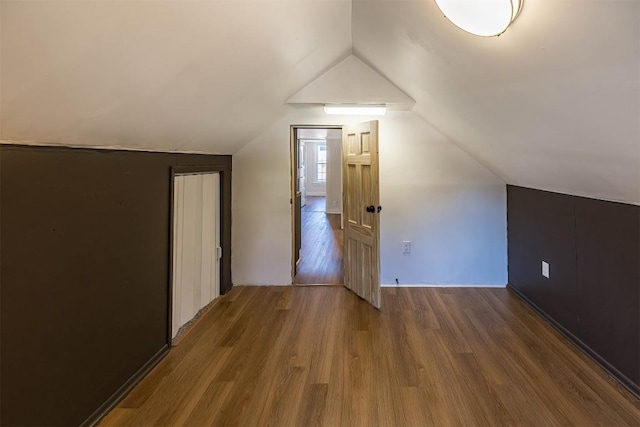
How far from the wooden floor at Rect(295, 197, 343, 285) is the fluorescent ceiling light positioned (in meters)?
1.94

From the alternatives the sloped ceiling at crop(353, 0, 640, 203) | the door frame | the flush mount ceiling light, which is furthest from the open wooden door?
the flush mount ceiling light

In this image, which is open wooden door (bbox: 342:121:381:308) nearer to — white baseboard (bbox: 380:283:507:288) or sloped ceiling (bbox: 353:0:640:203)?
white baseboard (bbox: 380:283:507:288)

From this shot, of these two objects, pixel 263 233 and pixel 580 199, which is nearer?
pixel 580 199

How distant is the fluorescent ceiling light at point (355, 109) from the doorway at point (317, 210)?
10.4 inches

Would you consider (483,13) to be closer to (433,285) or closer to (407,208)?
(407,208)

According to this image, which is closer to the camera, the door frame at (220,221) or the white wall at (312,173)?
the door frame at (220,221)

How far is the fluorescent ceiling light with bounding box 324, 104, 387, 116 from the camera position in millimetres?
3666

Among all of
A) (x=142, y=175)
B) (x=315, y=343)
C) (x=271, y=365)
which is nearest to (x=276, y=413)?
(x=271, y=365)

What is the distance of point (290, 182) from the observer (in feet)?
13.4

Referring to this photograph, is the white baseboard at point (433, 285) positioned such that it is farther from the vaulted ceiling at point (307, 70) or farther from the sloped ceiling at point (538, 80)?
the vaulted ceiling at point (307, 70)

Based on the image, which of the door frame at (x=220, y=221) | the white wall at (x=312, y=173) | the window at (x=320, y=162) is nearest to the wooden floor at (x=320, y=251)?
the door frame at (x=220, y=221)

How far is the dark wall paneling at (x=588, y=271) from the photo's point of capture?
220cm

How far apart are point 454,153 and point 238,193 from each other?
2.46 m

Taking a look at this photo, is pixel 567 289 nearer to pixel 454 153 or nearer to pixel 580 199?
pixel 580 199
